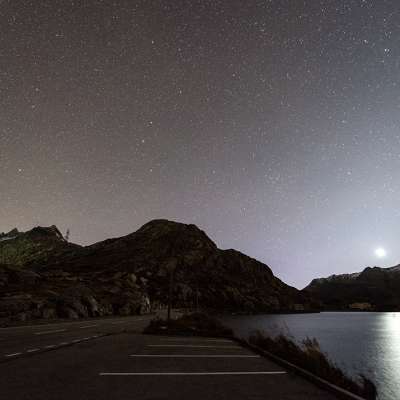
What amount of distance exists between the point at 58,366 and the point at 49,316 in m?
40.9

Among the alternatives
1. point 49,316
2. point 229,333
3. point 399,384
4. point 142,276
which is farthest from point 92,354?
point 142,276

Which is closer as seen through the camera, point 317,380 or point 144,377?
point 317,380

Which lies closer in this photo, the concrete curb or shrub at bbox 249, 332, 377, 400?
the concrete curb

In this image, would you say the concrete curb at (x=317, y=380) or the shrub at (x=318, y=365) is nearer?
the concrete curb at (x=317, y=380)

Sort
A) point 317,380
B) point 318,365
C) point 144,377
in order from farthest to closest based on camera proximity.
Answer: point 318,365, point 144,377, point 317,380

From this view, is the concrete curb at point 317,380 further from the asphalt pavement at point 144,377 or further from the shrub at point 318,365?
the shrub at point 318,365

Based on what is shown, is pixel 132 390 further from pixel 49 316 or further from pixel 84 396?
pixel 49 316

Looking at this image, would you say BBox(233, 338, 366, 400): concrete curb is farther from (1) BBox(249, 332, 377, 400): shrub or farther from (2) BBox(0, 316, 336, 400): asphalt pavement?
(1) BBox(249, 332, 377, 400): shrub

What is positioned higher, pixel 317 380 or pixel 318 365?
pixel 318 365

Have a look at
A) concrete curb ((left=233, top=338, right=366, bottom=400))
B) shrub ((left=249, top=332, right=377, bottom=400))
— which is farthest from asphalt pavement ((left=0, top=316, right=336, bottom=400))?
shrub ((left=249, top=332, right=377, bottom=400))

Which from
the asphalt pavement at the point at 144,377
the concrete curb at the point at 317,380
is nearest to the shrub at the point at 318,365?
the concrete curb at the point at 317,380

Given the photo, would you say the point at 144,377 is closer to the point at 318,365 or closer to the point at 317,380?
the point at 317,380

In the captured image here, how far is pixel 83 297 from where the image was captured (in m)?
58.4

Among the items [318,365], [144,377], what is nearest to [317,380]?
[318,365]
